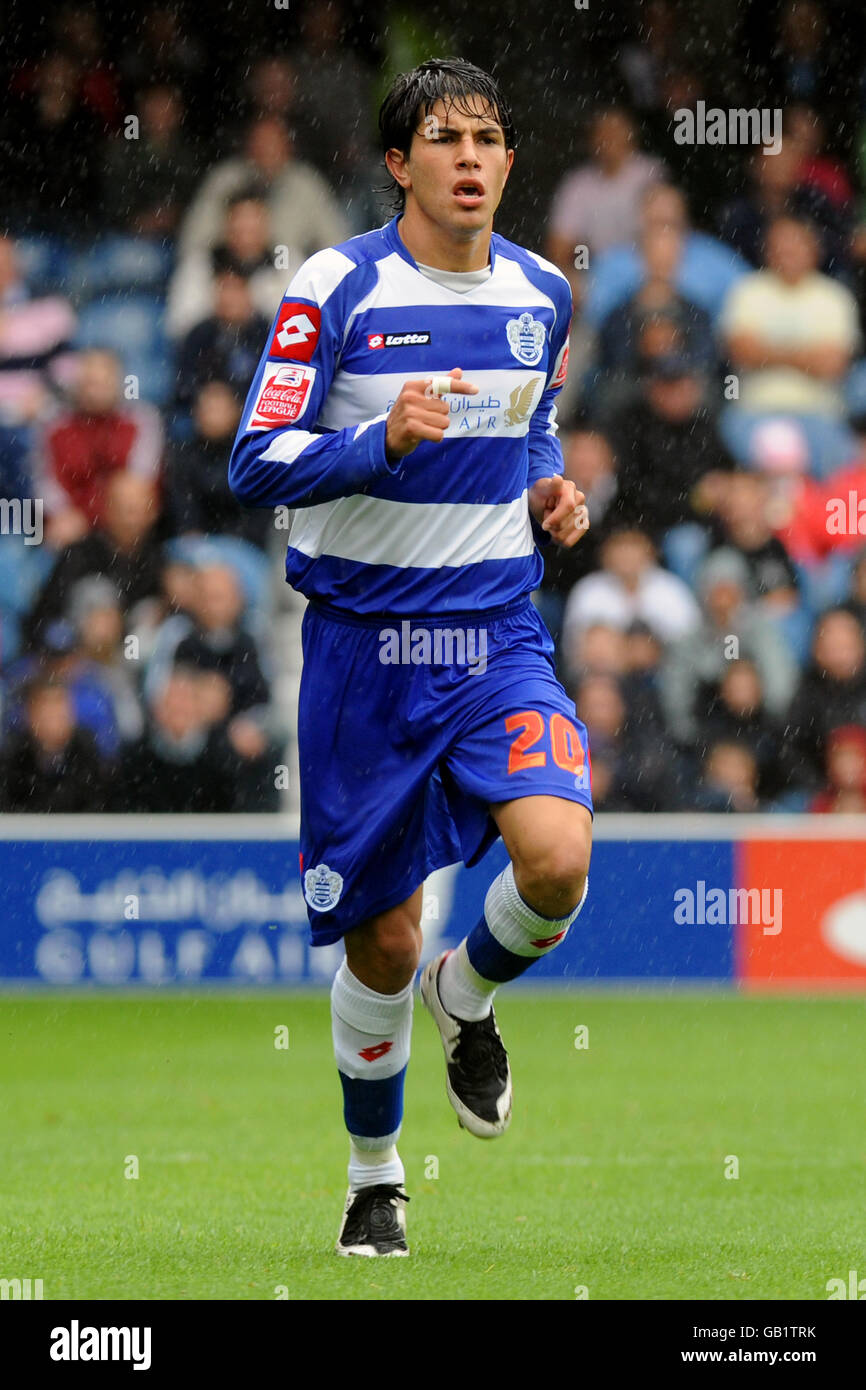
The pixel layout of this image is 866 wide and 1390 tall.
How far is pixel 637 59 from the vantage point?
1252cm

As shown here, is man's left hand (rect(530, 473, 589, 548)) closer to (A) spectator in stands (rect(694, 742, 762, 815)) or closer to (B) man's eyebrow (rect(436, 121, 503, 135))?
(B) man's eyebrow (rect(436, 121, 503, 135))

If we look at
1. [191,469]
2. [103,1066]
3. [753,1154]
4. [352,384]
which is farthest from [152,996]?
[352,384]

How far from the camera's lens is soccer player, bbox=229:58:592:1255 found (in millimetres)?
4879

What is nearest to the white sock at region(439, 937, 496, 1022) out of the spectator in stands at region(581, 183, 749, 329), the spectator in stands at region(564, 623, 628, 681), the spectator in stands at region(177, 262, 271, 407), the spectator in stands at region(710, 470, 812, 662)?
the spectator in stands at region(564, 623, 628, 681)

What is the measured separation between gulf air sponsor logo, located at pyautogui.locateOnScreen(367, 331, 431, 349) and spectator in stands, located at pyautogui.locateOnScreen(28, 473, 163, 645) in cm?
616

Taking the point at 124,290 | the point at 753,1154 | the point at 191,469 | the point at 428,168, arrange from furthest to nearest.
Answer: the point at 124,290
the point at 191,469
the point at 753,1154
the point at 428,168

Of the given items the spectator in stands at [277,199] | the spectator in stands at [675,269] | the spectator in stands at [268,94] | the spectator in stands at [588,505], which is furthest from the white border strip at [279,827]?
the spectator in stands at [268,94]

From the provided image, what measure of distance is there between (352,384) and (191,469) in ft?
20.7

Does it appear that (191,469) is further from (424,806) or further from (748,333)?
(424,806)

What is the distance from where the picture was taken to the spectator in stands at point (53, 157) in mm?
12141

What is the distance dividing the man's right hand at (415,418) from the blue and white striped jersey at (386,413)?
238 mm

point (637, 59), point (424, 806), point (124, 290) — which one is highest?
point (637, 59)

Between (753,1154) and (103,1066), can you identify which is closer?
(753,1154)

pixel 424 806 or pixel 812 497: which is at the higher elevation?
pixel 812 497
